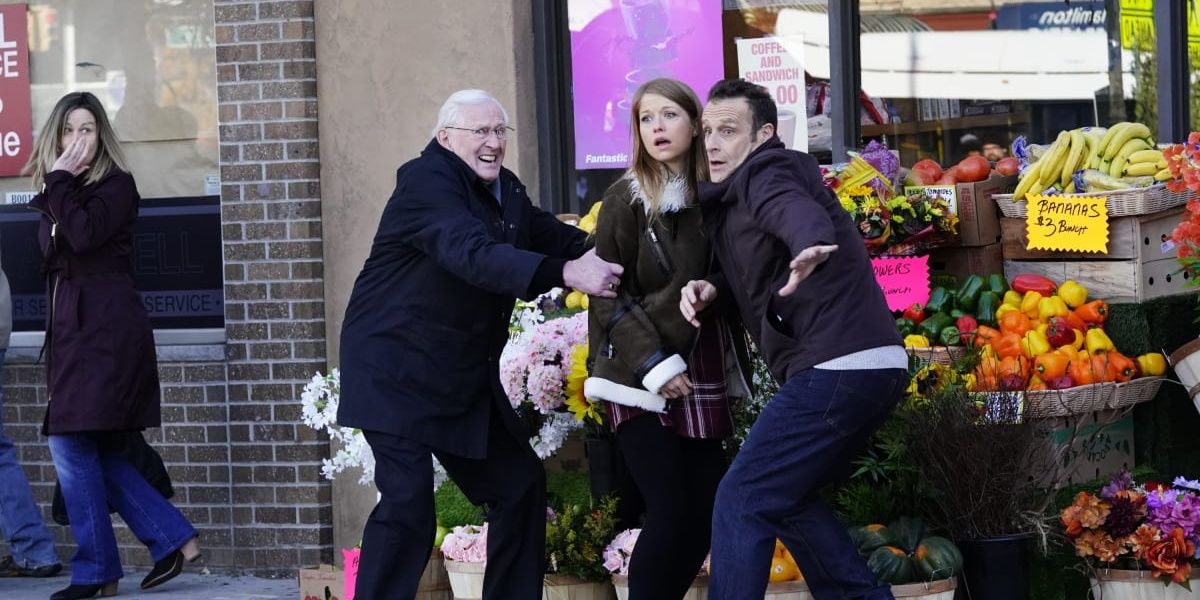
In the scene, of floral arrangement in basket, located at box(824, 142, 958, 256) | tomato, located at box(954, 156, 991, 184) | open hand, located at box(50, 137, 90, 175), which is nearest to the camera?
floral arrangement in basket, located at box(824, 142, 958, 256)

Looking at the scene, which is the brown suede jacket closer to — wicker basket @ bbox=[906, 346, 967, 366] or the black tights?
the black tights

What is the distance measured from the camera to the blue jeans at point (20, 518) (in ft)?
25.8

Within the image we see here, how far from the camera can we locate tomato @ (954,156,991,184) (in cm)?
684

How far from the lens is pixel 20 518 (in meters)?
7.89

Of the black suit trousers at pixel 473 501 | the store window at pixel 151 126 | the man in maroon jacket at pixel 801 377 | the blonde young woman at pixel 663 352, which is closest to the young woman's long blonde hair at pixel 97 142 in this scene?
the store window at pixel 151 126

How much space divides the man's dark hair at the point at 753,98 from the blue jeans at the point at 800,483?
770 mm

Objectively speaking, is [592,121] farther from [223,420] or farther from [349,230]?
[223,420]

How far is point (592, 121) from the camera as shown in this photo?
7934 mm

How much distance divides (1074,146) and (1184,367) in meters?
1.22

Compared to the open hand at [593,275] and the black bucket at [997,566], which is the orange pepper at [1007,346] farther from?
the open hand at [593,275]

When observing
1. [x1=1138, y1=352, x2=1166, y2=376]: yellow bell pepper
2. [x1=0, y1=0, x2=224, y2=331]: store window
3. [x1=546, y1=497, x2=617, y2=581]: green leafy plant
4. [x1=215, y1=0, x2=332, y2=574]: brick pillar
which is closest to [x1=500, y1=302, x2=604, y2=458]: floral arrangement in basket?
[x1=546, y1=497, x2=617, y2=581]: green leafy plant

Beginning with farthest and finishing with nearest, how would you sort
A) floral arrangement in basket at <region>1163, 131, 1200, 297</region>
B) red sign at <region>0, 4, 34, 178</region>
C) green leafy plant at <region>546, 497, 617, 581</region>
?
red sign at <region>0, 4, 34, 178</region> → green leafy plant at <region>546, 497, 617, 581</region> → floral arrangement in basket at <region>1163, 131, 1200, 297</region>

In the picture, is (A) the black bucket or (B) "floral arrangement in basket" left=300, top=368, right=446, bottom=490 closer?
(A) the black bucket

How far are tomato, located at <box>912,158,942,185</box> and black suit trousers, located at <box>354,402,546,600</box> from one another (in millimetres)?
2345
